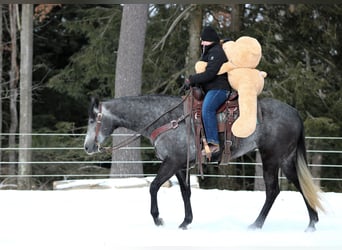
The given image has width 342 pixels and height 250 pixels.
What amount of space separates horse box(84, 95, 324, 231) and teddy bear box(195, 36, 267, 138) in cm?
28

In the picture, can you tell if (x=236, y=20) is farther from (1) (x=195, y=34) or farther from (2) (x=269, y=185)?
(2) (x=269, y=185)

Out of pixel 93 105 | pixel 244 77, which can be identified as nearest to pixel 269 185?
pixel 244 77

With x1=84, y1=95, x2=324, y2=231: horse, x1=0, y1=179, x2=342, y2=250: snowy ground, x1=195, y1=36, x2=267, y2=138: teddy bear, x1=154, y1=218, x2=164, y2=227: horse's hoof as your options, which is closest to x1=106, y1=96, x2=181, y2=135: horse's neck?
x1=84, y1=95, x2=324, y2=231: horse

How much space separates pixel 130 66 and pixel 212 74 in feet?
15.2

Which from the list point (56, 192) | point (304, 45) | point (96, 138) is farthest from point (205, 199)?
point (304, 45)

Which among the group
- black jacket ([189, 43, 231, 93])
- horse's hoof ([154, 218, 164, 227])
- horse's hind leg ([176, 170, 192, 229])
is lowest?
horse's hoof ([154, 218, 164, 227])

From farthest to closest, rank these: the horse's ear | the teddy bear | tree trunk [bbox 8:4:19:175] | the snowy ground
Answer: tree trunk [bbox 8:4:19:175]
the horse's ear
the teddy bear
the snowy ground

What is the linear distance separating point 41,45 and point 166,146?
11.3 meters

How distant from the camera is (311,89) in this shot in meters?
11.5

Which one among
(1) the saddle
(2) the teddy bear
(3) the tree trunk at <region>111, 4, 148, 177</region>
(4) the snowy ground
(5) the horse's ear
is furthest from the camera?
(3) the tree trunk at <region>111, 4, 148, 177</region>

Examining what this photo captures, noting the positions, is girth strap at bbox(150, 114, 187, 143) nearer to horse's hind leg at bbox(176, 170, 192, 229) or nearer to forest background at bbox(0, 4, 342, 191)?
horse's hind leg at bbox(176, 170, 192, 229)

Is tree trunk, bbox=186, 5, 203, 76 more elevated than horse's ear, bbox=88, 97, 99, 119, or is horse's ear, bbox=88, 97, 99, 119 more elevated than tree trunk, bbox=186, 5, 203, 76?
tree trunk, bbox=186, 5, 203, 76

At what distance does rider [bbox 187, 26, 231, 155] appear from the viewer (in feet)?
17.1

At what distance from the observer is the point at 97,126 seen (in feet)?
17.7
